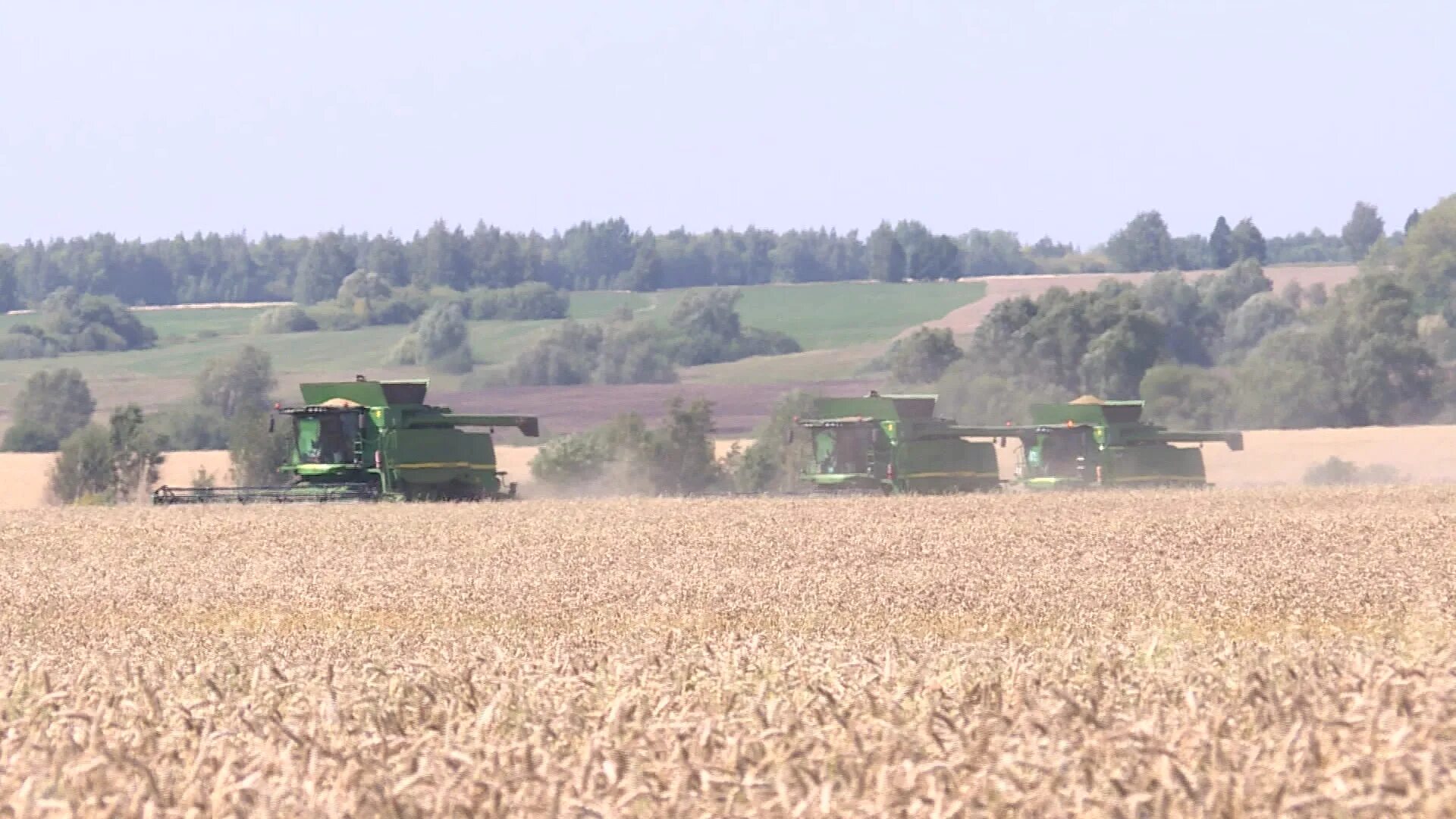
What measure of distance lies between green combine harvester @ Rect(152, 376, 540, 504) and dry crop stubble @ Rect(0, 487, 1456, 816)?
1344cm

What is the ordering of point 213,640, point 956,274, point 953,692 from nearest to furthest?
point 953,692 < point 213,640 < point 956,274

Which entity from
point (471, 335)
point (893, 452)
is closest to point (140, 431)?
point (893, 452)

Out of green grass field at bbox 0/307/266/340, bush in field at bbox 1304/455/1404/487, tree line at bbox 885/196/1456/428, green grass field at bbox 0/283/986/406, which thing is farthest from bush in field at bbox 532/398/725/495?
green grass field at bbox 0/307/266/340

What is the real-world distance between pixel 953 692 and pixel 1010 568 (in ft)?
37.0

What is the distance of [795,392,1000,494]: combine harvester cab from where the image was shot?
3378 centimetres

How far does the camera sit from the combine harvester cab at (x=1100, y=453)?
1411 inches

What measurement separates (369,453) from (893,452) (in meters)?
8.98

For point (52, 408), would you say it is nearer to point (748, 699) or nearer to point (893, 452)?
point (893, 452)

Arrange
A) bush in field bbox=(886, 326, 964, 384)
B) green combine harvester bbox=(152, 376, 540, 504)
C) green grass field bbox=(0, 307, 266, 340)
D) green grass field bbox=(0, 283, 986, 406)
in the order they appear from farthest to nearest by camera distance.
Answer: green grass field bbox=(0, 307, 266, 340) → green grass field bbox=(0, 283, 986, 406) → bush in field bbox=(886, 326, 964, 384) → green combine harvester bbox=(152, 376, 540, 504)

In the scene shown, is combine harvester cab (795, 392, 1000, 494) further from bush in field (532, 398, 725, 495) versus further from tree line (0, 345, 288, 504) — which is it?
tree line (0, 345, 288, 504)

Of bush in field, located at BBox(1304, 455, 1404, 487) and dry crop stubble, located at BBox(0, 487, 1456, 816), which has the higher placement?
dry crop stubble, located at BBox(0, 487, 1456, 816)

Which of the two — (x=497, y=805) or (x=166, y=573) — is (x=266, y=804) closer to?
(x=497, y=805)

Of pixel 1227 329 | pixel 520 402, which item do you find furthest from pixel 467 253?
pixel 520 402

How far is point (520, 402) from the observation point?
73.4 m
